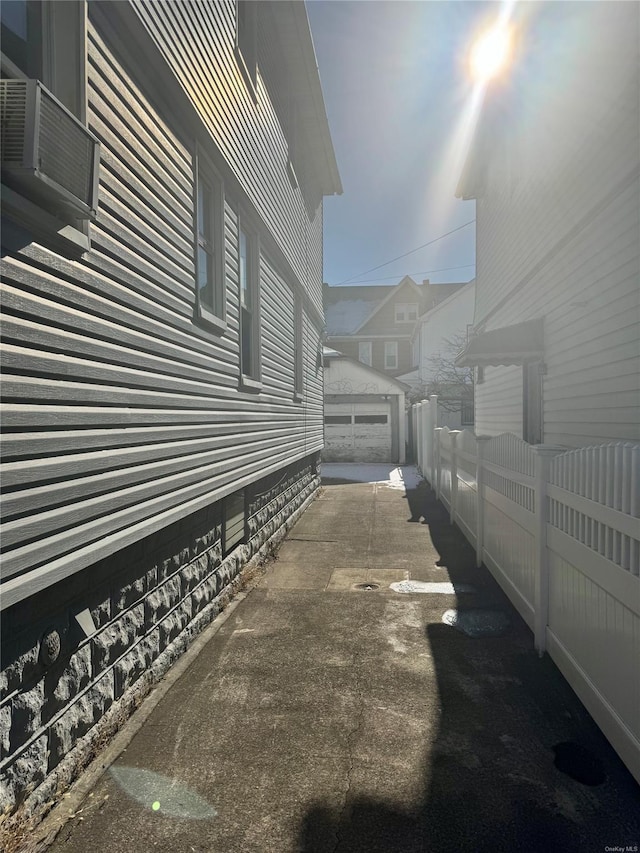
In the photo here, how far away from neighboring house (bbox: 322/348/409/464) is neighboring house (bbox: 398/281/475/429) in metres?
4.98

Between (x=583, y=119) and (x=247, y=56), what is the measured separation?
13.5 feet

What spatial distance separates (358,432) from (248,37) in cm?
1522

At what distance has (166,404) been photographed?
378 centimetres

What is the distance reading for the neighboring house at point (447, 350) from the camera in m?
24.8

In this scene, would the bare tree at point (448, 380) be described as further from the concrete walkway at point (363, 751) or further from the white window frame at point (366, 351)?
the concrete walkway at point (363, 751)

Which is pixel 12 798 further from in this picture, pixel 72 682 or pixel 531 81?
pixel 531 81

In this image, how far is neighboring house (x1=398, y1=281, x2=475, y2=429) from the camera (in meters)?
24.8

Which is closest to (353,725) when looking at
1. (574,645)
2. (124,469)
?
(574,645)

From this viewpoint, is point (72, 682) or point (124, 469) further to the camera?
point (124, 469)

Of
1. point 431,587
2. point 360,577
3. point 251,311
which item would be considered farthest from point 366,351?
point 431,587

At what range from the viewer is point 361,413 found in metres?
20.3

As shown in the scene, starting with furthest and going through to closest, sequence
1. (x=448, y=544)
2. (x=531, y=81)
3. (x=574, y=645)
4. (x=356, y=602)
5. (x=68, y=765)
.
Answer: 1. (x=531, y=81)
2. (x=448, y=544)
3. (x=356, y=602)
4. (x=574, y=645)
5. (x=68, y=765)

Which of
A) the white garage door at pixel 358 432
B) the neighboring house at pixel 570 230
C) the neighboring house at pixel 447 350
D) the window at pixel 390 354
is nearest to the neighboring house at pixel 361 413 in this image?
the white garage door at pixel 358 432

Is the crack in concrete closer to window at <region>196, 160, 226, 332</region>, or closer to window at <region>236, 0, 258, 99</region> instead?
window at <region>196, 160, 226, 332</region>
